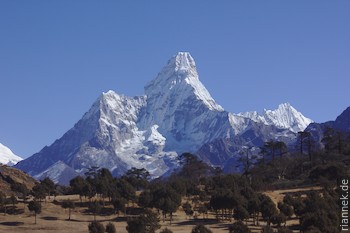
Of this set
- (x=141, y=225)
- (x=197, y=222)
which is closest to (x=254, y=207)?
(x=197, y=222)

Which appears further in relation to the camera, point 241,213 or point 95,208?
point 95,208

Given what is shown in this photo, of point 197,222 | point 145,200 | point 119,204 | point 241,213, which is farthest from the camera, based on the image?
point 145,200

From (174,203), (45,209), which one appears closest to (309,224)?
(174,203)

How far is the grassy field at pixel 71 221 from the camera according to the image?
11394 centimetres

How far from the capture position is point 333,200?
110875 mm

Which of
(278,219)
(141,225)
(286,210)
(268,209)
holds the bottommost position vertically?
(141,225)

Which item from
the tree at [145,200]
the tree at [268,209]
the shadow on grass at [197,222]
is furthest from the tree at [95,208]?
the tree at [268,209]

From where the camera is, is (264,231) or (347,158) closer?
(264,231)

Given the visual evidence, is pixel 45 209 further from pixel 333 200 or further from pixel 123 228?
pixel 333 200

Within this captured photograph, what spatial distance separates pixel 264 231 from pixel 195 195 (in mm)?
77177

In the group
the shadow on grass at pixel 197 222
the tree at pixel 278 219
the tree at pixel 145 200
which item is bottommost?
the shadow on grass at pixel 197 222

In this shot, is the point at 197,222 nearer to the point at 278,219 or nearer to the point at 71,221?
the point at 278,219

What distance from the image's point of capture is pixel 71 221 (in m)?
124

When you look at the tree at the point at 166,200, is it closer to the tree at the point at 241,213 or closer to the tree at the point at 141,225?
the tree at the point at 241,213
